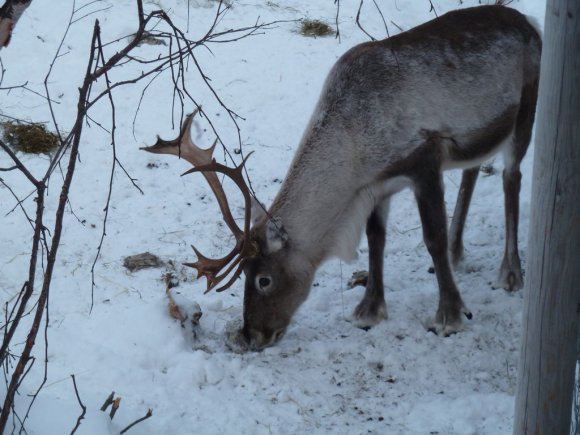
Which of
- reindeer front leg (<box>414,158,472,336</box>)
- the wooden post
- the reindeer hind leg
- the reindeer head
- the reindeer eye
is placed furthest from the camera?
the reindeer hind leg

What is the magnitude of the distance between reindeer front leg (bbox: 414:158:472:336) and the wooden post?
2.27 m

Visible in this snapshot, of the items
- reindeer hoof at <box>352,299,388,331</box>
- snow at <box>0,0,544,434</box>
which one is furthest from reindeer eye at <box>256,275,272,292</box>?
reindeer hoof at <box>352,299,388,331</box>

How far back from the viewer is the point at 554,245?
8.65 ft

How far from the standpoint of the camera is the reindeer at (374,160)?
4922mm

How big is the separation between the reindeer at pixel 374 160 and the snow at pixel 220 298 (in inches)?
11.0

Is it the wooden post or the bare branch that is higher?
the bare branch

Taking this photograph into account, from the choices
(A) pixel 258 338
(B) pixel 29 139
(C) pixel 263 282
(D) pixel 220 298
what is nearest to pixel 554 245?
(C) pixel 263 282

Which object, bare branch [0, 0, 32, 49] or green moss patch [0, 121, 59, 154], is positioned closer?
bare branch [0, 0, 32, 49]

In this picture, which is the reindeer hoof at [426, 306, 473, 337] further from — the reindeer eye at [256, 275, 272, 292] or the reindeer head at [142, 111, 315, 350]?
the reindeer eye at [256, 275, 272, 292]

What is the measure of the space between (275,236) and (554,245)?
241 cm

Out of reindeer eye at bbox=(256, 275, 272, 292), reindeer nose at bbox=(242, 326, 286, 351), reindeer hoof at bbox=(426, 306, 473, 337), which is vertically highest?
reindeer eye at bbox=(256, 275, 272, 292)

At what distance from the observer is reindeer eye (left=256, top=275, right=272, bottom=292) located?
489 centimetres

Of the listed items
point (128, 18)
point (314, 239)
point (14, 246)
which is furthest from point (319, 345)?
point (128, 18)

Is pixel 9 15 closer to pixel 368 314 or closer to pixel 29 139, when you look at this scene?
pixel 368 314
